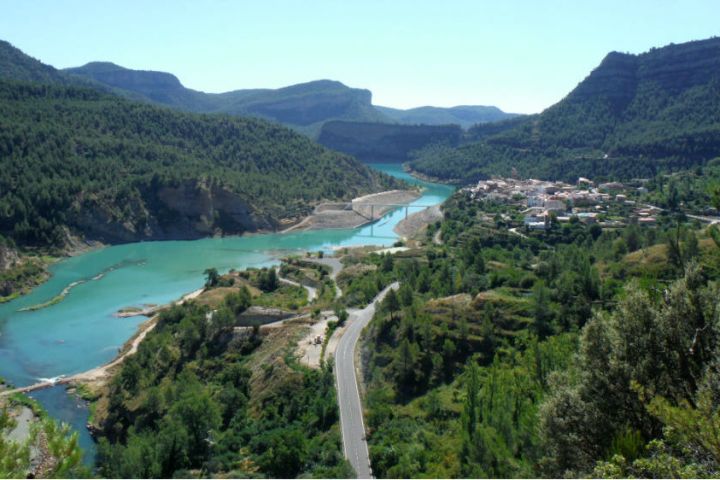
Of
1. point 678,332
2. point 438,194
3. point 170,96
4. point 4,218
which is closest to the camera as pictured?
point 678,332

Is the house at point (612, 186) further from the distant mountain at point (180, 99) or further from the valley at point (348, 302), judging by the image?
the distant mountain at point (180, 99)

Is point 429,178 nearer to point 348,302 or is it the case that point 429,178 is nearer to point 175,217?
point 175,217

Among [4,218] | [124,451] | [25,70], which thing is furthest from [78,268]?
[25,70]

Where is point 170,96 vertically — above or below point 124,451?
above

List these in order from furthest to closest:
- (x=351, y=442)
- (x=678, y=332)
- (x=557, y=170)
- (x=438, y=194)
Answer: (x=438, y=194)
(x=557, y=170)
(x=351, y=442)
(x=678, y=332)

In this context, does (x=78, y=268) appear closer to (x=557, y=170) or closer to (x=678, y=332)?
(x=678, y=332)

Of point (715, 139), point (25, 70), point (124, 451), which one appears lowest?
point (124, 451)

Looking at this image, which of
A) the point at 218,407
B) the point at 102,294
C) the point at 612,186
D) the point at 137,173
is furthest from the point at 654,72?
the point at 218,407

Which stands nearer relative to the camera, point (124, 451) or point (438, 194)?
point (124, 451)
